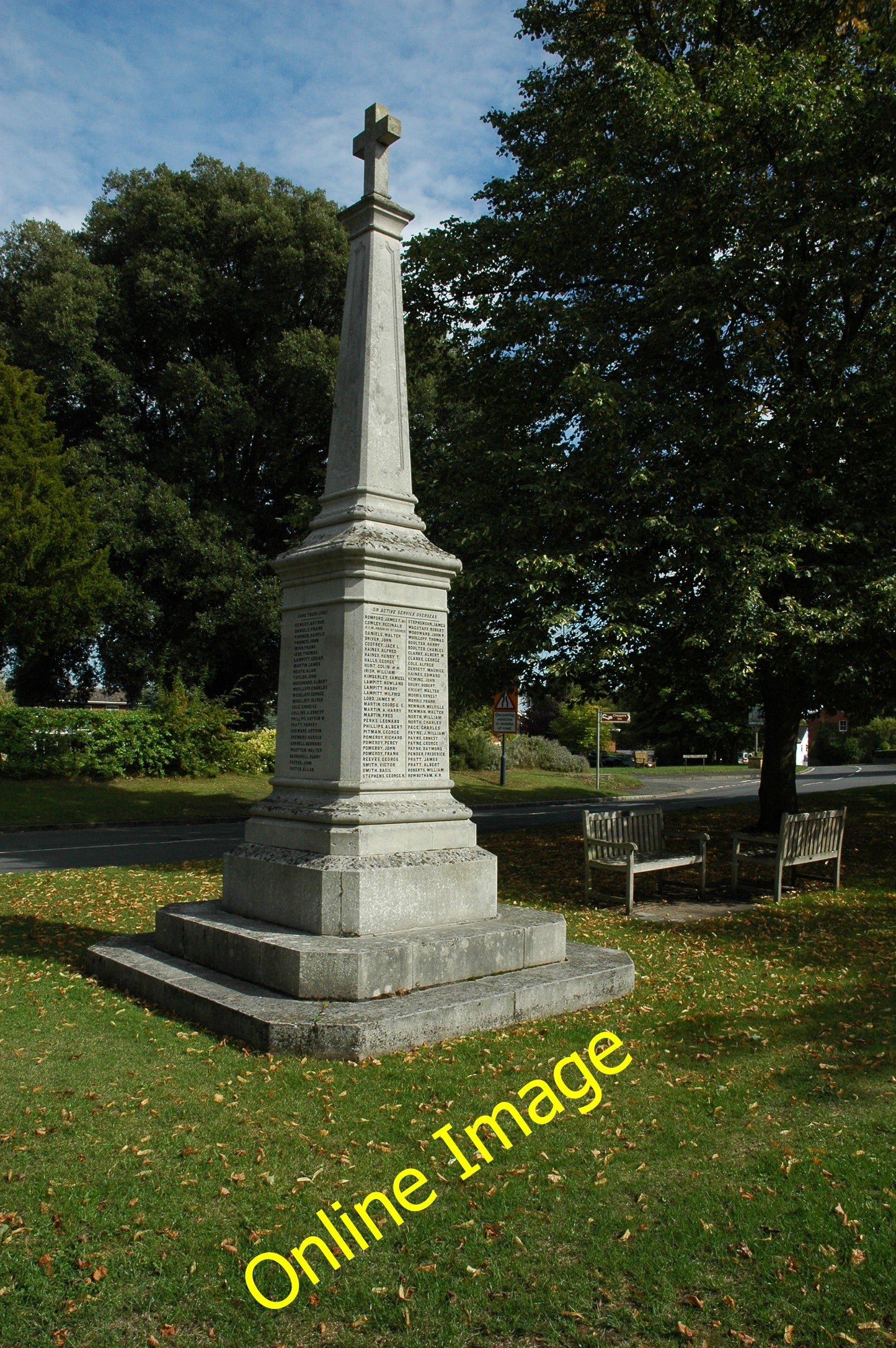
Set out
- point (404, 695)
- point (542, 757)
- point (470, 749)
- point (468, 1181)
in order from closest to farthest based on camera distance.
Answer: point (468, 1181), point (404, 695), point (470, 749), point (542, 757)

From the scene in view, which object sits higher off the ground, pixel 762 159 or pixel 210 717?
pixel 762 159

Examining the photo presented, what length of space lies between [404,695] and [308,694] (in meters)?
0.70

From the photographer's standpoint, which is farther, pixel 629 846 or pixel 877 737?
pixel 877 737

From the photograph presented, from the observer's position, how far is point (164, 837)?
17.7 meters

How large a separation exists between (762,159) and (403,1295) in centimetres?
1356

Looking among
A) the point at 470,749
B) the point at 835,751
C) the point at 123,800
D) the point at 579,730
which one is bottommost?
the point at 123,800

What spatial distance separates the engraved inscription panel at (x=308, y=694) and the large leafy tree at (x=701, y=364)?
4862mm

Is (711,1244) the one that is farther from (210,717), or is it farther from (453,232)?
(210,717)

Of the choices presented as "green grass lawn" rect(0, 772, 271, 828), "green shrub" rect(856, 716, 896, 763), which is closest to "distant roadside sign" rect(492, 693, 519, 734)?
"green grass lawn" rect(0, 772, 271, 828)

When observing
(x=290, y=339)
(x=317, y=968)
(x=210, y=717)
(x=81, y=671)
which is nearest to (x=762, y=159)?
(x=317, y=968)

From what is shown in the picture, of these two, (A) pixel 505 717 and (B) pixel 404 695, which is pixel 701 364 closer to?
(B) pixel 404 695

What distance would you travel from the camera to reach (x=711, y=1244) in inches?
134

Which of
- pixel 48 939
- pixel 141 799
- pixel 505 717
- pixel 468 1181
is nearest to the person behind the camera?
pixel 468 1181

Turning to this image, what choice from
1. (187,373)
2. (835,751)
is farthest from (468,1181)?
A: (835,751)
